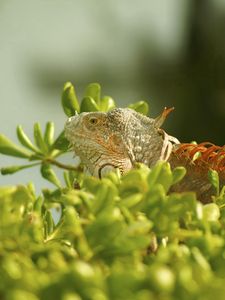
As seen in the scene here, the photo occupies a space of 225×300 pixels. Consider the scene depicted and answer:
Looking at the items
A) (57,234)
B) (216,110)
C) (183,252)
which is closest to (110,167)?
(57,234)

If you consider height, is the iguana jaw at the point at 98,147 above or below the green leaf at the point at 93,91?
below

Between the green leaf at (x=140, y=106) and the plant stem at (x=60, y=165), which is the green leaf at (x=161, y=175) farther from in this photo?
the green leaf at (x=140, y=106)

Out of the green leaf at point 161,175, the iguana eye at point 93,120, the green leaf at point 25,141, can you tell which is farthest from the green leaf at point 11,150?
the iguana eye at point 93,120

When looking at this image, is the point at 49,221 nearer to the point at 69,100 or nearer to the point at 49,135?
the point at 49,135

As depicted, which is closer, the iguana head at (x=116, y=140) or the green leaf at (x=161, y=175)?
the green leaf at (x=161, y=175)

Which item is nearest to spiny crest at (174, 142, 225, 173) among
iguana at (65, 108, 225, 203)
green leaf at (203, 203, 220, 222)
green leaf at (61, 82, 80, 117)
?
iguana at (65, 108, 225, 203)

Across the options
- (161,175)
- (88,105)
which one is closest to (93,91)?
(88,105)
